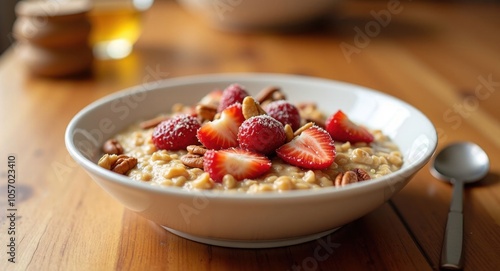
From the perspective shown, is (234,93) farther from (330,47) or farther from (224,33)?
(224,33)

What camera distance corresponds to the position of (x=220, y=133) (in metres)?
1.02

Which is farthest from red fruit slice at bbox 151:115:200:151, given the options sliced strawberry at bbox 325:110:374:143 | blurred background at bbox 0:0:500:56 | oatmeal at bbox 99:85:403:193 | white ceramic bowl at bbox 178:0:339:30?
blurred background at bbox 0:0:500:56

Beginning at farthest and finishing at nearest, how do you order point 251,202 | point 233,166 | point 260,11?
point 260,11
point 233,166
point 251,202

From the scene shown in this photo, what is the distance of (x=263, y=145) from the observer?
962mm

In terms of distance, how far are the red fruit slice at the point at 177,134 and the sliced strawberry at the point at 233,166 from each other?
4.9 inches

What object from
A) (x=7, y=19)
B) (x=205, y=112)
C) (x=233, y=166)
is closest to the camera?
(x=233, y=166)

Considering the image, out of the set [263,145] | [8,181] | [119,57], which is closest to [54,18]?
[119,57]

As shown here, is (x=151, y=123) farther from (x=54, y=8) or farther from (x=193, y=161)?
(x=54, y=8)

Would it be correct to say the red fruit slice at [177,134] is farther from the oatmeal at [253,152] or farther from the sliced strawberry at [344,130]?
the sliced strawberry at [344,130]

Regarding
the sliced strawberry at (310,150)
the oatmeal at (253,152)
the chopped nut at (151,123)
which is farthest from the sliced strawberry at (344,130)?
the chopped nut at (151,123)

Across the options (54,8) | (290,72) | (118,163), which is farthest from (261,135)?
(54,8)

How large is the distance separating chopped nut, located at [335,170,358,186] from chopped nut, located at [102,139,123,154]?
421mm

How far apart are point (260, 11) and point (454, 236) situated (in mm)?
1446

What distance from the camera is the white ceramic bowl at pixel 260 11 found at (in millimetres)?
2197
